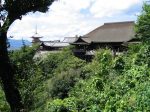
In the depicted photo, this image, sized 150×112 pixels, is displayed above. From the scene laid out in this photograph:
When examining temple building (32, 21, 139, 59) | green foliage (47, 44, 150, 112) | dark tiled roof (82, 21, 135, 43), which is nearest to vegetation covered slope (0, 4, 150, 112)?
green foliage (47, 44, 150, 112)

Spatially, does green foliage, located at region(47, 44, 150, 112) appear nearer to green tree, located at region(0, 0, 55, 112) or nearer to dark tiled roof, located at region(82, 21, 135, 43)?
green tree, located at region(0, 0, 55, 112)

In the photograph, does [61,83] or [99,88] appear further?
[61,83]

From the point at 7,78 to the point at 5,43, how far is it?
2.44 feet

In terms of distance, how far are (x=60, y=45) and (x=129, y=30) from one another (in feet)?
75.8

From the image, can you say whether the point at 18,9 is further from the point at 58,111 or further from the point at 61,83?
the point at 61,83

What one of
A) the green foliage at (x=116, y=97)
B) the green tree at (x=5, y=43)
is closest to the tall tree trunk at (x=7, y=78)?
the green tree at (x=5, y=43)

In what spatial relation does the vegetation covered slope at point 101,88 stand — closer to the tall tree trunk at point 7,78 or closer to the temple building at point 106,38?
the tall tree trunk at point 7,78

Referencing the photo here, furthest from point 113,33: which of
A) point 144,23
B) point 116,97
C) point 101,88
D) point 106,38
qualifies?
point 116,97

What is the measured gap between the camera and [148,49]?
64.6ft

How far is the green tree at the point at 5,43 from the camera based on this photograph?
7777 millimetres

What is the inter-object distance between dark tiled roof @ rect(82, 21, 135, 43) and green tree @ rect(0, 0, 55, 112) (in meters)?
44.4

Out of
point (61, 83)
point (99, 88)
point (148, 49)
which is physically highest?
point (148, 49)

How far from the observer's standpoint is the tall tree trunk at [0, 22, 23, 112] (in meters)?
7.77

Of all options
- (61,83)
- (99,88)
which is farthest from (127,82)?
(61,83)
